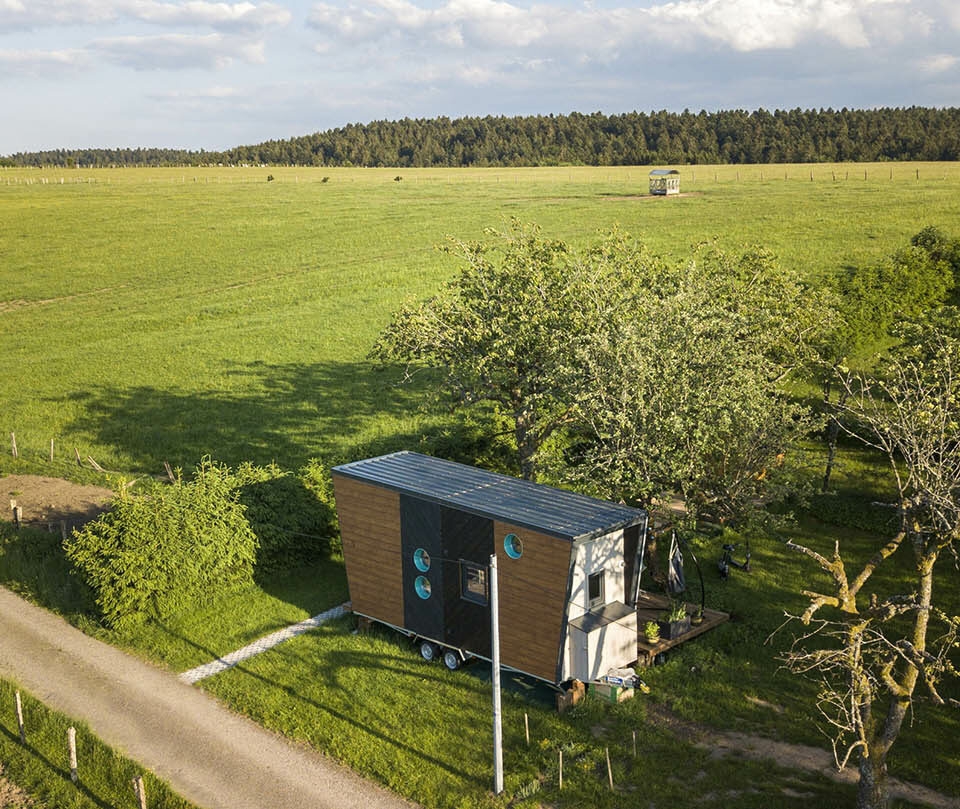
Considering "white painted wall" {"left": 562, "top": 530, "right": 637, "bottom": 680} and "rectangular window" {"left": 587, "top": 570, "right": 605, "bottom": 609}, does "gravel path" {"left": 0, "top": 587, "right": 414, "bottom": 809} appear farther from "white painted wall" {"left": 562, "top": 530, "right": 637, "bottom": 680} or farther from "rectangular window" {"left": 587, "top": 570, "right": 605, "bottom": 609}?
"rectangular window" {"left": 587, "top": 570, "right": 605, "bottom": 609}

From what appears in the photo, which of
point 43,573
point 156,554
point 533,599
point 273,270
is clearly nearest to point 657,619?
point 533,599

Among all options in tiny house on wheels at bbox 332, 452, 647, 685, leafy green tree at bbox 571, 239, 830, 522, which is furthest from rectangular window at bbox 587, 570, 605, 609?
leafy green tree at bbox 571, 239, 830, 522

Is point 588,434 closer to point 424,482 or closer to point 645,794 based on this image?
point 424,482

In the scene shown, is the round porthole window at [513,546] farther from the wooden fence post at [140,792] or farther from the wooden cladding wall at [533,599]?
the wooden fence post at [140,792]

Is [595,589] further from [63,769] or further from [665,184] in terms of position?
[665,184]

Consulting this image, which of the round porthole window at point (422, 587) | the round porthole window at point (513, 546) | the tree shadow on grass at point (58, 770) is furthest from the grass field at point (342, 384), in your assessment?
the tree shadow on grass at point (58, 770)

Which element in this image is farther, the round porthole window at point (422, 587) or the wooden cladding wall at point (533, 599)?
the round porthole window at point (422, 587)

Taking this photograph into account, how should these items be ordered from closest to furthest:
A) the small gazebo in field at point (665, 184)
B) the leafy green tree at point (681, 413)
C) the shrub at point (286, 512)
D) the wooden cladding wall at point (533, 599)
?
1. the wooden cladding wall at point (533, 599)
2. the leafy green tree at point (681, 413)
3. the shrub at point (286, 512)
4. the small gazebo in field at point (665, 184)
